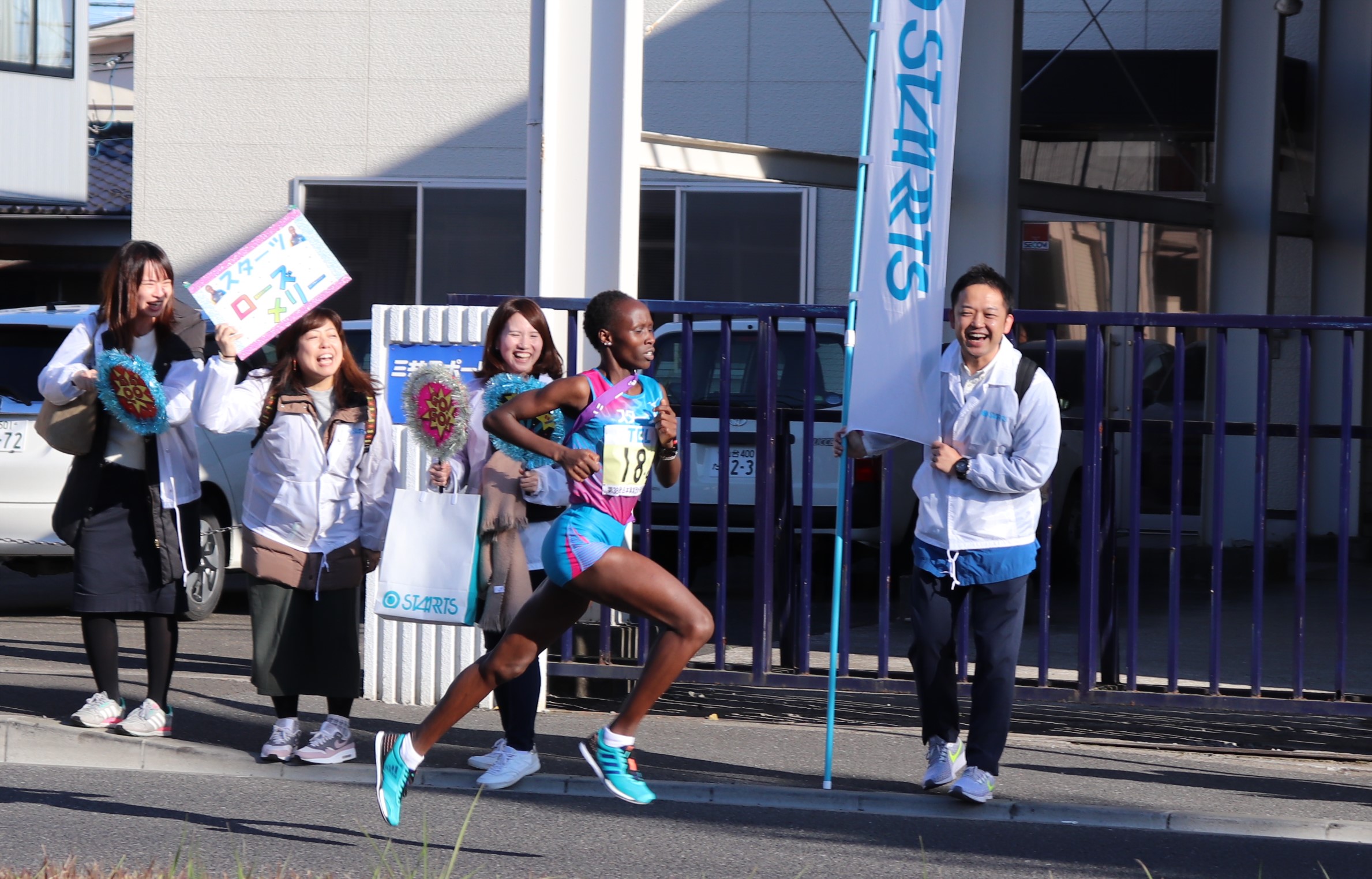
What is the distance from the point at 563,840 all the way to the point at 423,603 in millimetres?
1015

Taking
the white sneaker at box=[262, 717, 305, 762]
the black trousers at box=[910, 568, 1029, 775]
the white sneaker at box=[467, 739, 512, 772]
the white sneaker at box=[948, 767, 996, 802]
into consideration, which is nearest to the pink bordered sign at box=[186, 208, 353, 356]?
the white sneaker at box=[262, 717, 305, 762]

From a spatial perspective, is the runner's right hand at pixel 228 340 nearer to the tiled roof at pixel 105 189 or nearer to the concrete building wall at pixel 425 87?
the concrete building wall at pixel 425 87

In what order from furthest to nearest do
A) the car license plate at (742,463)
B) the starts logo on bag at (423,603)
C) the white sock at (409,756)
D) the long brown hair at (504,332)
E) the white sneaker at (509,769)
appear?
the car license plate at (742,463)
the long brown hair at (504,332)
the white sneaker at (509,769)
the starts logo on bag at (423,603)
the white sock at (409,756)

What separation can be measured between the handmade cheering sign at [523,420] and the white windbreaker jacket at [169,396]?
1.35m

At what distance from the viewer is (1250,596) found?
12.4 metres

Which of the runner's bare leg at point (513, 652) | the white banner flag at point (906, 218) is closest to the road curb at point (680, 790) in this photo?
the runner's bare leg at point (513, 652)

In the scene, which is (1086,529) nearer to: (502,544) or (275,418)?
(502,544)

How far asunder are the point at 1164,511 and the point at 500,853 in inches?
437

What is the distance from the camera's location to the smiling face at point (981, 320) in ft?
19.8

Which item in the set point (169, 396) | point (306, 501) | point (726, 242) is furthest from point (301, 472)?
point (726, 242)

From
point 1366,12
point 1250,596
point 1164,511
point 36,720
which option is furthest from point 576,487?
point 1366,12

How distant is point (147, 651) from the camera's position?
266 inches

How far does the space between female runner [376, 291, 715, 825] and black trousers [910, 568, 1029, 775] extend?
1223 millimetres

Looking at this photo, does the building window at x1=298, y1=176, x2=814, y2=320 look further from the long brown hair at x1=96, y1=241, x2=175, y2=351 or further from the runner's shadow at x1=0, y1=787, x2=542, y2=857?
the runner's shadow at x1=0, y1=787, x2=542, y2=857
